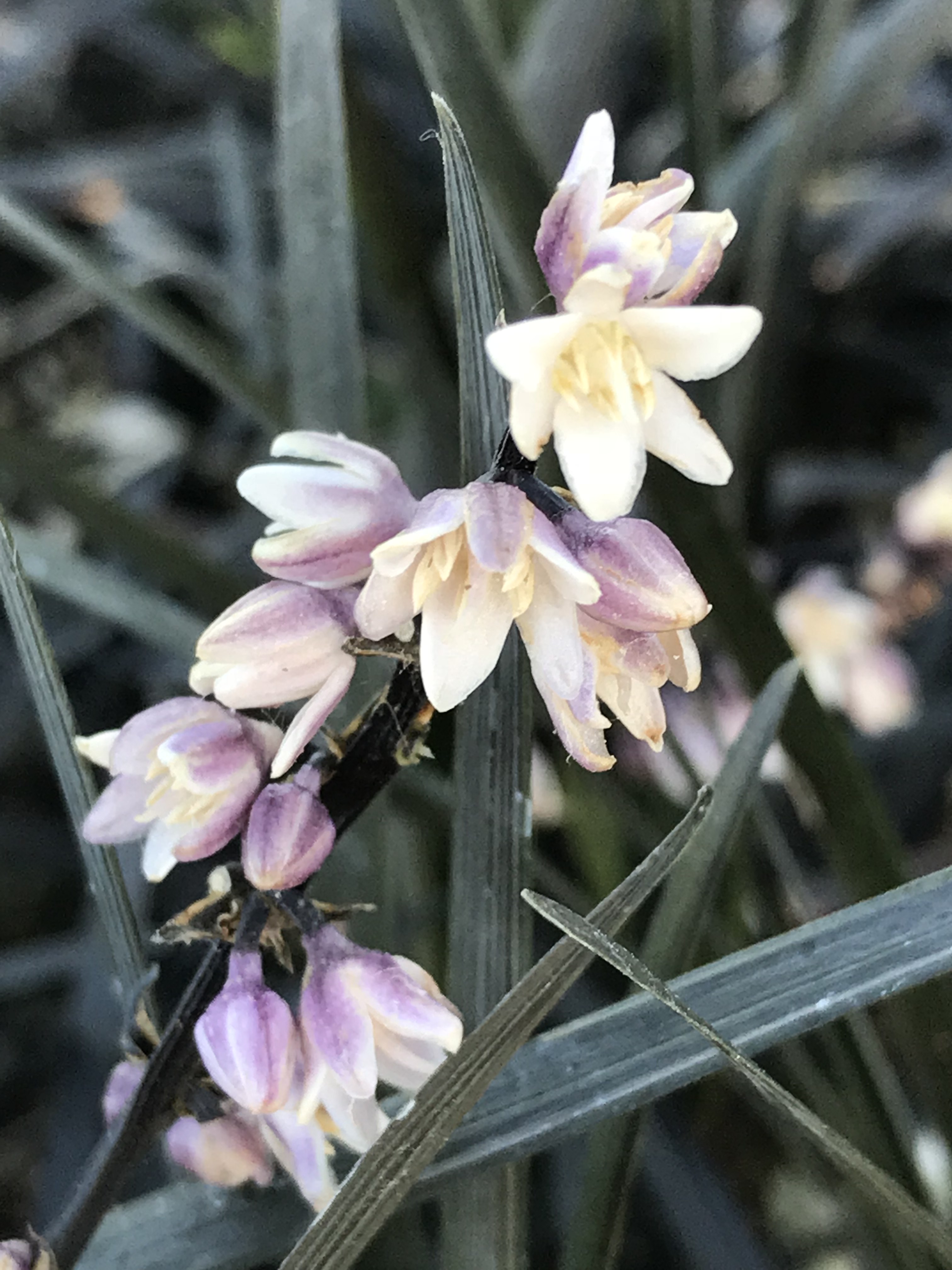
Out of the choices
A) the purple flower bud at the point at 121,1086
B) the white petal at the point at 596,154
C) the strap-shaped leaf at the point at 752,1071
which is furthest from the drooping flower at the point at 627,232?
the purple flower bud at the point at 121,1086

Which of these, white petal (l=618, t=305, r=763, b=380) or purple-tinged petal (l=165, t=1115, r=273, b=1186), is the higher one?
white petal (l=618, t=305, r=763, b=380)

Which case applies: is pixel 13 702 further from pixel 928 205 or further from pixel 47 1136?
pixel 928 205

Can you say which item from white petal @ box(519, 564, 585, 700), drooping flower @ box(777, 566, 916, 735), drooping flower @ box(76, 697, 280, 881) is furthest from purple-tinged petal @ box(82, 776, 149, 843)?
drooping flower @ box(777, 566, 916, 735)

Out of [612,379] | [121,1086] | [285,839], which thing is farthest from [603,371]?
[121,1086]

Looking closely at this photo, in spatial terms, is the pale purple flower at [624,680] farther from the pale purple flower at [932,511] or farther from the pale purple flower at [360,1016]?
the pale purple flower at [932,511]

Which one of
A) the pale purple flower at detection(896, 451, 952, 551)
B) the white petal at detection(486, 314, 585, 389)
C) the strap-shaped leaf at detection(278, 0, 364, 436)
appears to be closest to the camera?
the white petal at detection(486, 314, 585, 389)

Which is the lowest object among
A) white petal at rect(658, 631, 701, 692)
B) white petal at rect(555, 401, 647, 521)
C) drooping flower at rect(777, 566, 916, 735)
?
white petal at rect(658, 631, 701, 692)

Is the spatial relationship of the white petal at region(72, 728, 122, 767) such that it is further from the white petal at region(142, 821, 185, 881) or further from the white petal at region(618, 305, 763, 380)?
the white petal at region(618, 305, 763, 380)
